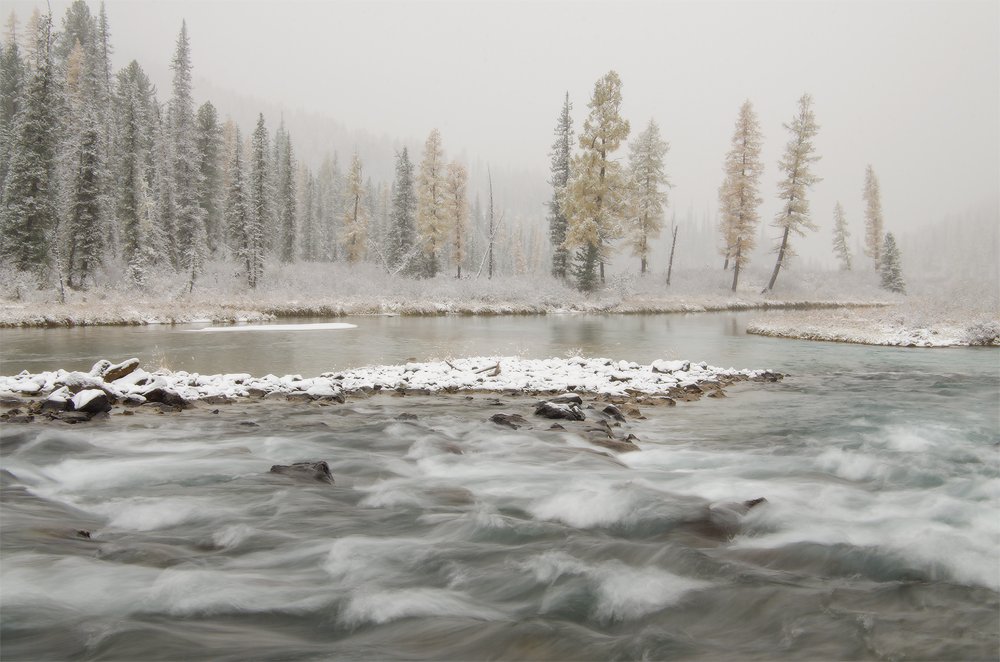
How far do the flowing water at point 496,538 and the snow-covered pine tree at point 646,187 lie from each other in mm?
45467

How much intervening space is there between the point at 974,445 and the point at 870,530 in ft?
13.6

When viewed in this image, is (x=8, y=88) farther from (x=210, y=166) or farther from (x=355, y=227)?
(x=355, y=227)

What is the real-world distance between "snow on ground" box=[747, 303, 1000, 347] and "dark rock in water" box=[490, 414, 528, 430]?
18.4 m

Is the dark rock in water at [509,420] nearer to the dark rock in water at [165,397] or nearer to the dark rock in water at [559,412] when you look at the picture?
the dark rock in water at [559,412]

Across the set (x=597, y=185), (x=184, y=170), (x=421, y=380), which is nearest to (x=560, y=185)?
(x=597, y=185)

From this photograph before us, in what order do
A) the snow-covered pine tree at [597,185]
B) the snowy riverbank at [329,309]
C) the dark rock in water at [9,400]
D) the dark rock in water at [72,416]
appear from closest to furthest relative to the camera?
the dark rock in water at [72,416], the dark rock in water at [9,400], the snowy riverbank at [329,309], the snow-covered pine tree at [597,185]

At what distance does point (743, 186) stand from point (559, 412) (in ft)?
160

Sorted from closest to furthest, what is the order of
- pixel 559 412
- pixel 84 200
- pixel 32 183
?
pixel 559 412, pixel 32 183, pixel 84 200

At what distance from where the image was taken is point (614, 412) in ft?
30.0

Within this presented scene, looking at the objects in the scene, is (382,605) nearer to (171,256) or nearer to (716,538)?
(716,538)

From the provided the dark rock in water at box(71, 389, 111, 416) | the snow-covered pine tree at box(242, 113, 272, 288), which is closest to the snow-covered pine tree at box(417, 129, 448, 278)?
the snow-covered pine tree at box(242, 113, 272, 288)

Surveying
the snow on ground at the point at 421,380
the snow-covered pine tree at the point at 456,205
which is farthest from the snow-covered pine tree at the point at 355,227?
the snow on ground at the point at 421,380

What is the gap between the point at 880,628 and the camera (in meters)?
3.11

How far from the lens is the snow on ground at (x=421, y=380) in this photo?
9.88m
